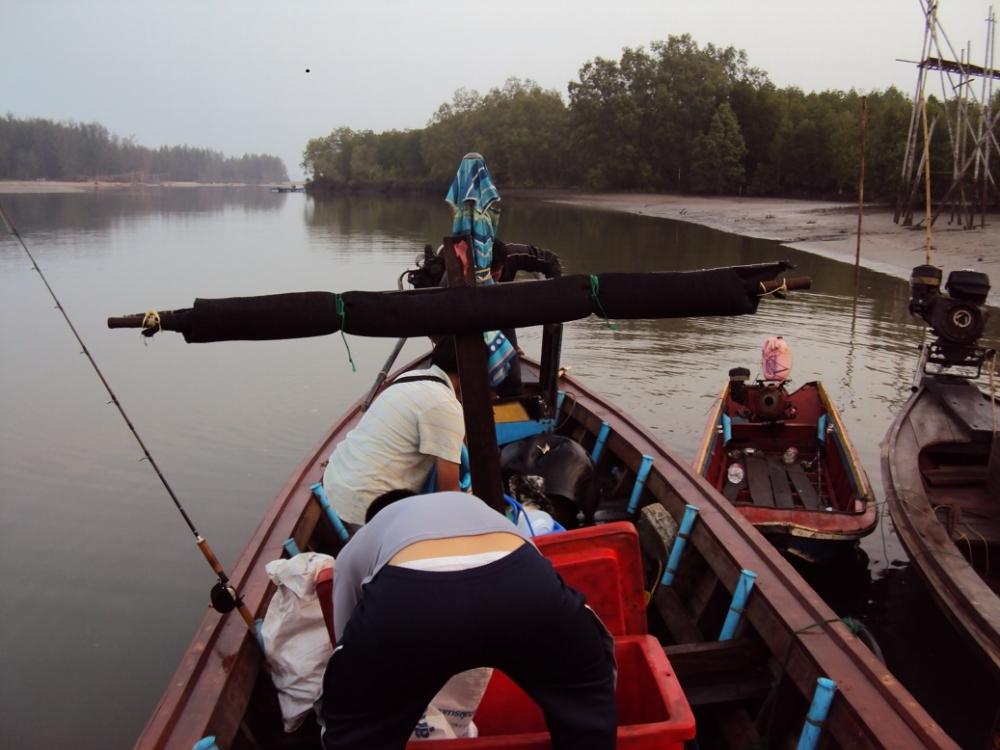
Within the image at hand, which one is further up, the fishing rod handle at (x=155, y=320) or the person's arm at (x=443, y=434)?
the fishing rod handle at (x=155, y=320)

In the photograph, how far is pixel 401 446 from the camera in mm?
3186

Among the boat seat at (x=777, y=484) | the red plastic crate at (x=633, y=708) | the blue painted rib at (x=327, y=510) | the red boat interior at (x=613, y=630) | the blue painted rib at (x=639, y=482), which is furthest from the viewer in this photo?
Answer: the boat seat at (x=777, y=484)

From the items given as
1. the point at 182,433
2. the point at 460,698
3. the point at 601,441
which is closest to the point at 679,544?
the point at 601,441

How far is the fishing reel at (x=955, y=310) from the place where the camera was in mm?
6199

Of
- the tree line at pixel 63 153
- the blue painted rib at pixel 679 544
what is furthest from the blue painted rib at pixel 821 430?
the tree line at pixel 63 153

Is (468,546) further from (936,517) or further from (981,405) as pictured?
(981,405)

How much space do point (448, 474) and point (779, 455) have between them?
4.55 m

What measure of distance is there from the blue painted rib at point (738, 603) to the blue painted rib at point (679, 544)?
1.96 ft

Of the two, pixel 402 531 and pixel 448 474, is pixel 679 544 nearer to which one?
pixel 448 474

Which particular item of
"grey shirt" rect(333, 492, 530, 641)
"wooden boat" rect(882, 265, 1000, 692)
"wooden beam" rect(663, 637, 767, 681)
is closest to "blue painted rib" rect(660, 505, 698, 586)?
"wooden beam" rect(663, 637, 767, 681)

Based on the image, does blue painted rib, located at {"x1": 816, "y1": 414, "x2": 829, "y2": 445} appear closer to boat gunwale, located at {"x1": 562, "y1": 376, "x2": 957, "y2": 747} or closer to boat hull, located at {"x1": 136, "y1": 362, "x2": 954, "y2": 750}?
boat hull, located at {"x1": 136, "y1": 362, "x2": 954, "y2": 750}

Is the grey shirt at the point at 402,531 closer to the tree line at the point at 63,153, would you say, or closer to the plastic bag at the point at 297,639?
the plastic bag at the point at 297,639

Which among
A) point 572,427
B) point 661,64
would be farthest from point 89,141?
point 572,427

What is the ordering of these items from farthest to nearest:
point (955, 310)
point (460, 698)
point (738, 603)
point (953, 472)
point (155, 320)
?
1. point (955, 310)
2. point (953, 472)
3. point (738, 603)
4. point (155, 320)
5. point (460, 698)
